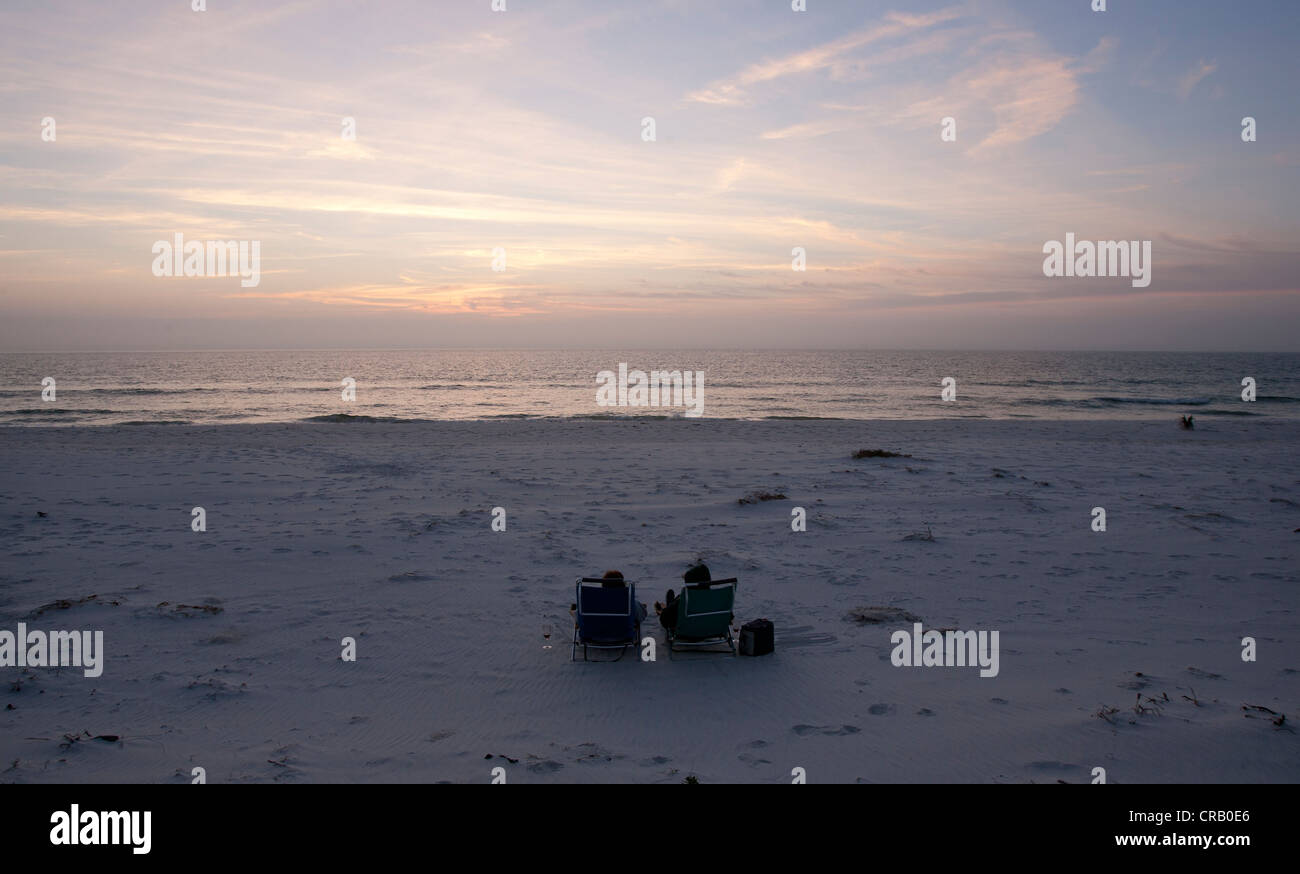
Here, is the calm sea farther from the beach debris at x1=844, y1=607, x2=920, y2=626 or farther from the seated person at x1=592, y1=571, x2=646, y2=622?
the seated person at x1=592, y1=571, x2=646, y2=622

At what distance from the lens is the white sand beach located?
5.66m

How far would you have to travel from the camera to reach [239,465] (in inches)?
725

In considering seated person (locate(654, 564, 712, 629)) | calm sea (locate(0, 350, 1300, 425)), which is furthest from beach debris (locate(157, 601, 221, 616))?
calm sea (locate(0, 350, 1300, 425))

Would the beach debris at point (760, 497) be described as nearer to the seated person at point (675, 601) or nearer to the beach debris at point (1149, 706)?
the seated person at point (675, 601)

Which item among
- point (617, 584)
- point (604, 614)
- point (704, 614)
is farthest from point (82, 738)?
point (704, 614)

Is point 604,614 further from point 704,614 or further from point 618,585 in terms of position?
point 704,614

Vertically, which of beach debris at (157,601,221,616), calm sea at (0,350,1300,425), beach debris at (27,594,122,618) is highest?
calm sea at (0,350,1300,425)

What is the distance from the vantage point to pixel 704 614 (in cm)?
770

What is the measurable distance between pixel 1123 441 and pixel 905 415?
14756mm

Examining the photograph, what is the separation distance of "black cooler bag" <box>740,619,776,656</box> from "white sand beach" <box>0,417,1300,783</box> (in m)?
0.34

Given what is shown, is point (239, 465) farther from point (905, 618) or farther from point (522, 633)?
point (905, 618)

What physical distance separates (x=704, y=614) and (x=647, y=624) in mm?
1284

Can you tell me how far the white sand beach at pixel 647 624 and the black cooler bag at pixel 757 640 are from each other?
1.13 ft
